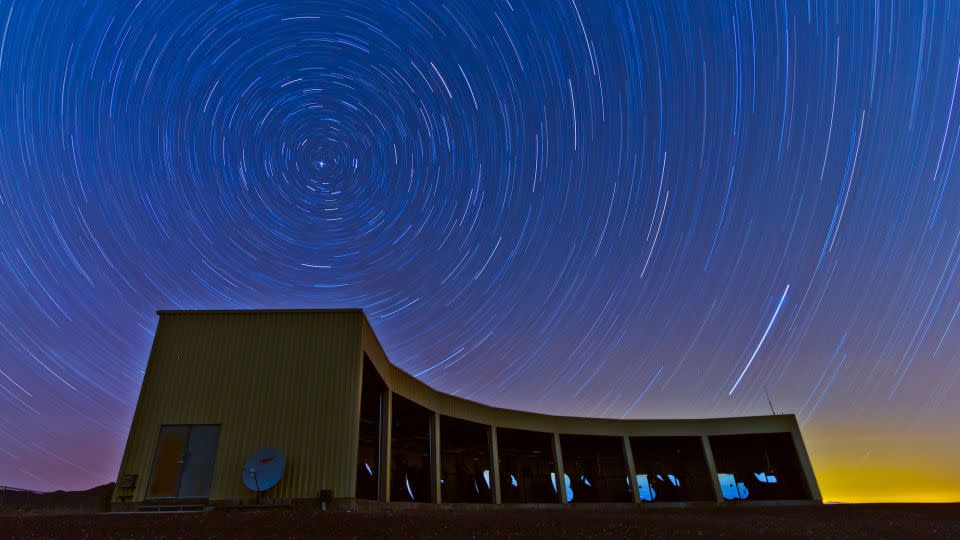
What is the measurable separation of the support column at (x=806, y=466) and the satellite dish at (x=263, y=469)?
85.4 feet

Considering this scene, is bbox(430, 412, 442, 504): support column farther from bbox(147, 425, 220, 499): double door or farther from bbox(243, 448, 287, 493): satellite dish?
bbox(147, 425, 220, 499): double door

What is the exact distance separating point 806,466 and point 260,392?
26883 millimetres

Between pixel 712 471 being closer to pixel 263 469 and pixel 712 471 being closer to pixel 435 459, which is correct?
pixel 435 459

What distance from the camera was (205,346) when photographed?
45.1 ft

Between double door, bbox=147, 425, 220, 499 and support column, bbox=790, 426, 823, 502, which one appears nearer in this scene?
double door, bbox=147, 425, 220, 499

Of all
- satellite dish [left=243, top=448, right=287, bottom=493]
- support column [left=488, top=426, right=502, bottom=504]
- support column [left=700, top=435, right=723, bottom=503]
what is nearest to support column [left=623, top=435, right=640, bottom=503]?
support column [left=700, top=435, right=723, bottom=503]

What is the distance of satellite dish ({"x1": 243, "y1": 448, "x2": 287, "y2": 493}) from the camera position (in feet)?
38.1

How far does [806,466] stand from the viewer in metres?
26.1

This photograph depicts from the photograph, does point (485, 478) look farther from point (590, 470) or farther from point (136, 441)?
point (136, 441)

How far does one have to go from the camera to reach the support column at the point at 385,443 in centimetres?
1661

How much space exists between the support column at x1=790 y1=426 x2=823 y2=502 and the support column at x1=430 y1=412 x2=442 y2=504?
62.6 ft

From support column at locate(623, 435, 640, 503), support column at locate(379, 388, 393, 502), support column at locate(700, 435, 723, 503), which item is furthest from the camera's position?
support column at locate(623, 435, 640, 503)

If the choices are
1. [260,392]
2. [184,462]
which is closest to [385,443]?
[260,392]

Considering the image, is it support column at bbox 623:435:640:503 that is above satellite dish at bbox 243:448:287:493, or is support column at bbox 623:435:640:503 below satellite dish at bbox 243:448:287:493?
above
